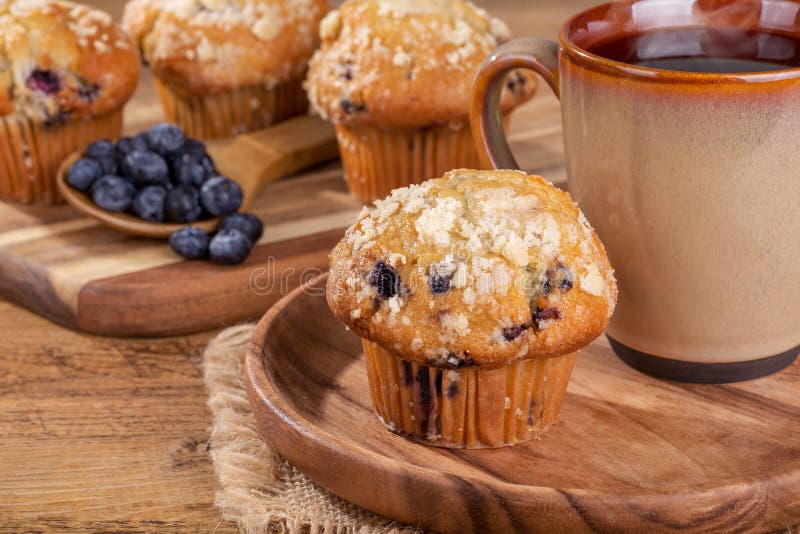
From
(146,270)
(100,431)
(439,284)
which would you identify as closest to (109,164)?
(146,270)

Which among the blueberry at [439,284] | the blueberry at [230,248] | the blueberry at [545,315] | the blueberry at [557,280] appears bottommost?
the blueberry at [230,248]

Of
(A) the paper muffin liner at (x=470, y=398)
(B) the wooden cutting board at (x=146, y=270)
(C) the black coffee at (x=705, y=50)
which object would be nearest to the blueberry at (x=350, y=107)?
(B) the wooden cutting board at (x=146, y=270)

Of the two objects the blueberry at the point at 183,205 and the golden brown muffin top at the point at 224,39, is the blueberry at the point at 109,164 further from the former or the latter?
the golden brown muffin top at the point at 224,39

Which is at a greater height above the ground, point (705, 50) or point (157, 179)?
point (705, 50)

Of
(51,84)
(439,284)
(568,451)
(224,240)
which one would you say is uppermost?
(51,84)

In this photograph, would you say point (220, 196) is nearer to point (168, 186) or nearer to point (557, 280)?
point (168, 186)

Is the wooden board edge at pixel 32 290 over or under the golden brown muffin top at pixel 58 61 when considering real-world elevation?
under

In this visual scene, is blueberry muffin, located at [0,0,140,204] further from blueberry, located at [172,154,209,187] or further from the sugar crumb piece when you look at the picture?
the sugar crumb piece
